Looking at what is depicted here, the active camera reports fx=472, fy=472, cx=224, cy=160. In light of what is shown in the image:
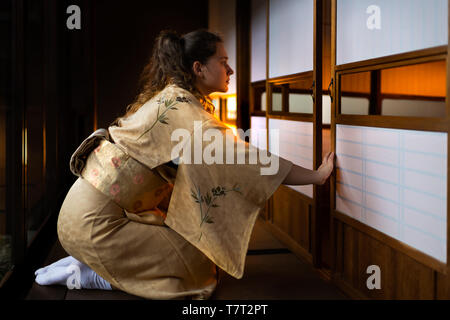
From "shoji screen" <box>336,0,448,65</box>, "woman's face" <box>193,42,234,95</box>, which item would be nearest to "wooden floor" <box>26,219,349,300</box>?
"woman's face" <box>193,42,234,95</box>

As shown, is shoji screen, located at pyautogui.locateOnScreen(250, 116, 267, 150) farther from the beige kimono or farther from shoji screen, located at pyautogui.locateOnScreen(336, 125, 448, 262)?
the beige kimono

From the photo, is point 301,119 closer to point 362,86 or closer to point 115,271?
point 362,86

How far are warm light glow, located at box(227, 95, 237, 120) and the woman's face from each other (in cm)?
209

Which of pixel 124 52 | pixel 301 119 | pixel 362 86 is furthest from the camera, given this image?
pixel 124 52

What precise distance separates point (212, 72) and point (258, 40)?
167 cm

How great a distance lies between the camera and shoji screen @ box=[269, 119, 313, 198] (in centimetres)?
274

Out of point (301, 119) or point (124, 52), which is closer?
point (301, 119)

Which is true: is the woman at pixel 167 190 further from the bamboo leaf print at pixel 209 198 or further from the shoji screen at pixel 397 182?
the shoji screen at pixel 397 182

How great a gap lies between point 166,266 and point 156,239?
5.1 inches

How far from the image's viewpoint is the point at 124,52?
5.44 m

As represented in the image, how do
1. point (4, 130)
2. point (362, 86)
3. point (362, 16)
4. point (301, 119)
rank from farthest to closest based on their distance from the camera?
point (301, 119) → point (4, 130) → point (362, 86) → point (362, 16)

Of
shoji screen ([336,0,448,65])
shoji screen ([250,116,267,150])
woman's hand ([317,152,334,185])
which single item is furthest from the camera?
shoji screen ([250,116,267,150])
